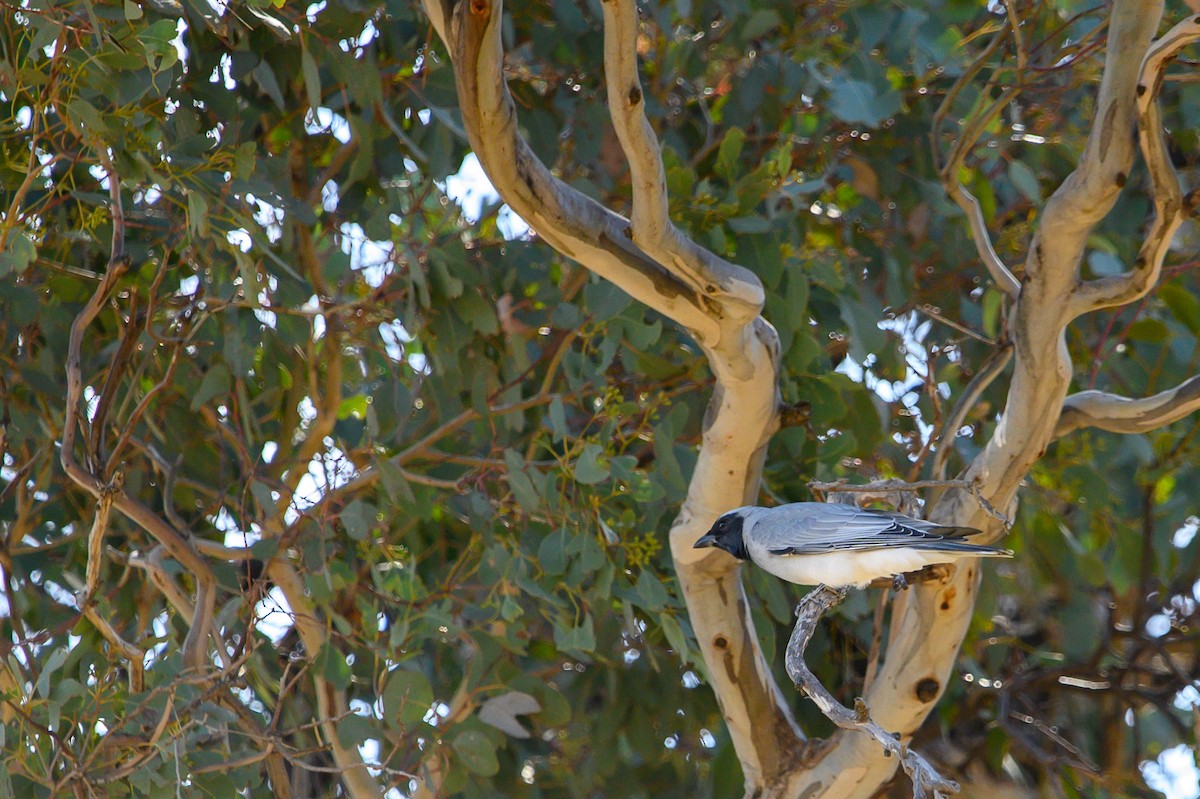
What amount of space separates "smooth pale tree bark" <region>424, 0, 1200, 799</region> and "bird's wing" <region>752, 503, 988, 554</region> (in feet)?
0.40

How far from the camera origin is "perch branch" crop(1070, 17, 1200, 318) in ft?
8.22

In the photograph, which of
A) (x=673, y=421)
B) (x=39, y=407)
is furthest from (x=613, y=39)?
(x=39, y=407)

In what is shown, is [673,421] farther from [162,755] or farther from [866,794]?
[162,755]

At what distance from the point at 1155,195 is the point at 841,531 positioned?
992 millimetres

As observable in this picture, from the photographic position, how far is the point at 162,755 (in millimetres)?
2729

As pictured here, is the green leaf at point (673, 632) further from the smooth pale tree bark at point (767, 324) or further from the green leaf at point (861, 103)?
the green leaf at point (861, 103)

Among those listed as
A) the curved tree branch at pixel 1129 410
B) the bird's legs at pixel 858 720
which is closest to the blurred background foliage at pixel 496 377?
the curved tree branch at pixel 1129 410

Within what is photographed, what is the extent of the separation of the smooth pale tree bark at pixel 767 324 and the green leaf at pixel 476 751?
0.56 metres

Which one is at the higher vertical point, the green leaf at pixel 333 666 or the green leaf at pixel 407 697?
the green leaf at pixel 333 666

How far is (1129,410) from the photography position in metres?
2.81

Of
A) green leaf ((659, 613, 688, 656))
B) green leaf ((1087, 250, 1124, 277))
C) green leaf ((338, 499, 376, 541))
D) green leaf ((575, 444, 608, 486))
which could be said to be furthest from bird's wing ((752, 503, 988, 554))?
green leaf ((1087, 250, 1124, 277))

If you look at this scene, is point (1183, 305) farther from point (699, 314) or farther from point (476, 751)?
point (476, 751)

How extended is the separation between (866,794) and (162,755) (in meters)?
1.51

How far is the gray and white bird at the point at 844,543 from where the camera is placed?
2.15m
